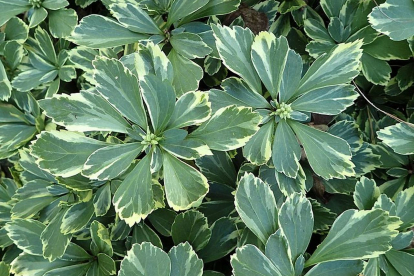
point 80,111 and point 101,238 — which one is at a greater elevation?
point 80,111

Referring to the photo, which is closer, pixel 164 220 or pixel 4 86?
pixel 164 220

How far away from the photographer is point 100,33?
88cm

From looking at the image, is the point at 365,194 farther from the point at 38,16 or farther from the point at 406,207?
the point at 38,16

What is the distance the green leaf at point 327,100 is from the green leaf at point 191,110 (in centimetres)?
21

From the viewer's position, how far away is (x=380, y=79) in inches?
39.2

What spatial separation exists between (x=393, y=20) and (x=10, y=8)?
1.00m

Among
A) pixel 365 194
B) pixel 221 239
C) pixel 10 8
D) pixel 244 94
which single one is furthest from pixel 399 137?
pixel 10 8


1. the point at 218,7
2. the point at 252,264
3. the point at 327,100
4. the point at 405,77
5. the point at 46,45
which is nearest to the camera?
the point at 252,264

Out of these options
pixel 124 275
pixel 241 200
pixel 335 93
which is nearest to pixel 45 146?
pixel 124 275

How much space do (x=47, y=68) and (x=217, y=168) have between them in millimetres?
615

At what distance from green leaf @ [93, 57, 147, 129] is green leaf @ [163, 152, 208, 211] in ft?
0.41

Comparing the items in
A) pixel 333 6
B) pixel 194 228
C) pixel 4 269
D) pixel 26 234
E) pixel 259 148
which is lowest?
pixel 4 269

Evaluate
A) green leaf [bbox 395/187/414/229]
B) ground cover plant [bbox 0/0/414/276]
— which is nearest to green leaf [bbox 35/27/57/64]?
ground cover plant [bbox 0/0/414/276]

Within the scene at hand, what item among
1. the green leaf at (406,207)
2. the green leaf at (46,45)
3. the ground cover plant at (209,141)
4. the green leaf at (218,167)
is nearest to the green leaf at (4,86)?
the ground cover plant at (209,141)
